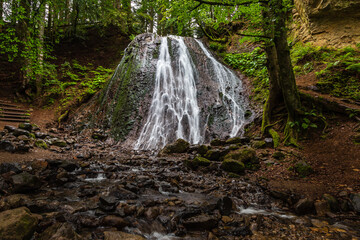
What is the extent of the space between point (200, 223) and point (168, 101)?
7963 millimetres

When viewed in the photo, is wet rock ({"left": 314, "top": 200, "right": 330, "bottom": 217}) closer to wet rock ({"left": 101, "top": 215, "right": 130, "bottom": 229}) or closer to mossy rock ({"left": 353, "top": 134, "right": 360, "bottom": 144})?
mossy rock ({"left": 353, "top": 134, "right": 360, "bottom": 144})

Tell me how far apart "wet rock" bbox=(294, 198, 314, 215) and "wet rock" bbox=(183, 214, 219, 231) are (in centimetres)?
146

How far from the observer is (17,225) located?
1742 mm

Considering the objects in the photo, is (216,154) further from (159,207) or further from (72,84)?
(72,84)

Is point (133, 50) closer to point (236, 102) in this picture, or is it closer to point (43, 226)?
point (236, 102)

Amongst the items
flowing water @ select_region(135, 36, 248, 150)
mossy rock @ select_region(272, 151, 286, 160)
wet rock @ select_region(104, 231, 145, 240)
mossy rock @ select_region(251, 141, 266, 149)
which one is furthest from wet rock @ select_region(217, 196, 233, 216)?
Answer: flowing water @ select_region(135, 36, 248, 150)

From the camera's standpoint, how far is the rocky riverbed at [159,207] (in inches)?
83.9

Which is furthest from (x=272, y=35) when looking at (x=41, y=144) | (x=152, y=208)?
(x=41, y=144)

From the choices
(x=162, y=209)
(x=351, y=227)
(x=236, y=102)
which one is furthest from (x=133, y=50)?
(x=351, y=227)

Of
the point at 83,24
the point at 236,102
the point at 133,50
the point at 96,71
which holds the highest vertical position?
the point at 83,24

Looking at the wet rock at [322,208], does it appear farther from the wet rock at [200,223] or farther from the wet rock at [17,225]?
the wet rock at [17,225]

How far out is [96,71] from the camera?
1520 centimetres

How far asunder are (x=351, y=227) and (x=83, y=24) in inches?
950

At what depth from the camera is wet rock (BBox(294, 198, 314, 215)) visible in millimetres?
2777
